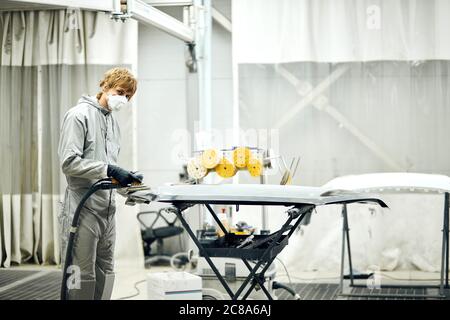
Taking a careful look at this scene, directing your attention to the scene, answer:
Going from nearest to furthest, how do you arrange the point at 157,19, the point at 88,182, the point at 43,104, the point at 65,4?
the point at 88,182 < the point at 65,4 < the point at 43,104 < the point at 157,19

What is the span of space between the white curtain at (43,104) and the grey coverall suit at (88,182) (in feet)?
2.59

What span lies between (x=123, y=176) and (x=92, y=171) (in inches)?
5.7

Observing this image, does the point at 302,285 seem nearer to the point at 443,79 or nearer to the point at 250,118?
the point at 250,118

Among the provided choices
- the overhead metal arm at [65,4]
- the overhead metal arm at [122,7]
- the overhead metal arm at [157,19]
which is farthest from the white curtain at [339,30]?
the overhead metal arm at [65,4]

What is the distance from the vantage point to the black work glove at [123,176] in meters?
3.21

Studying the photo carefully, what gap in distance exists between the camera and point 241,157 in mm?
3801

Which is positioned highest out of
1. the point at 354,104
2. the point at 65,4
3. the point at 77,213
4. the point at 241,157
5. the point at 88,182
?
the point at 65,4

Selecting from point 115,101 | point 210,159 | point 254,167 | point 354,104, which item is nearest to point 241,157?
point 254,167

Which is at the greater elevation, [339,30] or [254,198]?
[339,30]

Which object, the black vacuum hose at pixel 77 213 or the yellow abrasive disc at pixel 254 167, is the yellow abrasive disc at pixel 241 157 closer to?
the yellow abrasive disc at pixel 254 167

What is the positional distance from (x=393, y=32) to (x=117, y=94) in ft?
9.73

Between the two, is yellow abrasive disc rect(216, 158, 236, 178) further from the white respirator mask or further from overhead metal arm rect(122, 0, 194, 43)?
overhead metal arm rect(122, 0, 194, 43)

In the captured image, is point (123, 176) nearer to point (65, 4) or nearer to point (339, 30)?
point (65, 4)
